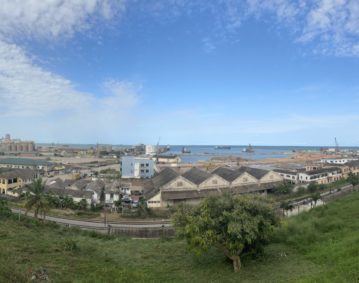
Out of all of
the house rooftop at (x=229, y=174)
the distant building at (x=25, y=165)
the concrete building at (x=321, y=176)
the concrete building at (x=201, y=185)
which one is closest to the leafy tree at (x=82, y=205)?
the concrete building at (x=201, y=185)

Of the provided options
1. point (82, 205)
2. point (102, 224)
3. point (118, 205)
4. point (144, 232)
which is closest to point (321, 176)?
point (118, 205)

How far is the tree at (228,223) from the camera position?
15391mm

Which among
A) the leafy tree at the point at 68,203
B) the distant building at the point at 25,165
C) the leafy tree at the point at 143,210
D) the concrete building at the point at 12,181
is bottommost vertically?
the leafy tree at the point at 143,210

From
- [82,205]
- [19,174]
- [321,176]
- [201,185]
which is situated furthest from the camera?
[321,176]

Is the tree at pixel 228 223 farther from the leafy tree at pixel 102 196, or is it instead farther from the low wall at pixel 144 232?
the leafy tree at pixel 102 196

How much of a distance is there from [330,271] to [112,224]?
79.8 ft

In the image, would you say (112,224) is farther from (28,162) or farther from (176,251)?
(28,162)

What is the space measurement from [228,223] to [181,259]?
584 cm

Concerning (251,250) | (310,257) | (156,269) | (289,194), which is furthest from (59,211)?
(289,194)

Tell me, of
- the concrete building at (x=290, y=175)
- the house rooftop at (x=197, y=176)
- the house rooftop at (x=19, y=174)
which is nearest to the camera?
the house rooftop at (x=197, y=176)

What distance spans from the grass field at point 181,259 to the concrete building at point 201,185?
15.2 metres

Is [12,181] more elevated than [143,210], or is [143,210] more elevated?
[12,181]

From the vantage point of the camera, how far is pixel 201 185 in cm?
4378

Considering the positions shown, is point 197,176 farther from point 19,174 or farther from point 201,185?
point 19,174
